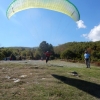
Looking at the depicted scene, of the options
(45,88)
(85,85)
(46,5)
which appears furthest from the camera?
(46,5)

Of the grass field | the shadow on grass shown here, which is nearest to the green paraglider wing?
the grass field

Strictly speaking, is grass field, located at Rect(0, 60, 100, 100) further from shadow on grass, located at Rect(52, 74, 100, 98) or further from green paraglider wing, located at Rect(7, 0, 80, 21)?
green paraglider wing, located at Rect(7, 0, 80, 21)

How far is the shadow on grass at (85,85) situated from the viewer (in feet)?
31.8

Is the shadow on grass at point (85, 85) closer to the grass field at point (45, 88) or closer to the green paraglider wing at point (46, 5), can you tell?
the grass field at point (45, 88)

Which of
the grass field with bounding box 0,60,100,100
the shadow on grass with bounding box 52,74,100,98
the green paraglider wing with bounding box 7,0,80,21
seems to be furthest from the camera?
the green paraglider wing with bounding box 7,0,80,21

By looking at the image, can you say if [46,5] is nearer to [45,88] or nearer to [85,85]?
[85,85]

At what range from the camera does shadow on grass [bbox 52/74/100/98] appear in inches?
381

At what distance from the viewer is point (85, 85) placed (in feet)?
34.7

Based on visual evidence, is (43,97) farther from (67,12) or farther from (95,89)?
(67,12)

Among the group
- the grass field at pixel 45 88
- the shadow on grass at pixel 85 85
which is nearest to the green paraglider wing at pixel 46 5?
the grass field at pixel 45 88

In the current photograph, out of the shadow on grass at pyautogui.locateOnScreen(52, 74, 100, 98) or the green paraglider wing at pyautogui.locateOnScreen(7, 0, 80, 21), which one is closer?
the shadow on grass at pyautogui.locateOnScreen(52, 74, 100, 98)

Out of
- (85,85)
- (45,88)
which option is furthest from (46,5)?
(45,88)

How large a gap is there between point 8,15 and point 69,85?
667cm

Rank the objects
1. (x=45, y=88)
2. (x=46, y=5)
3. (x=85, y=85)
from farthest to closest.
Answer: (x=46, y=5), (x=85, y=85), (x=45, y=88)
